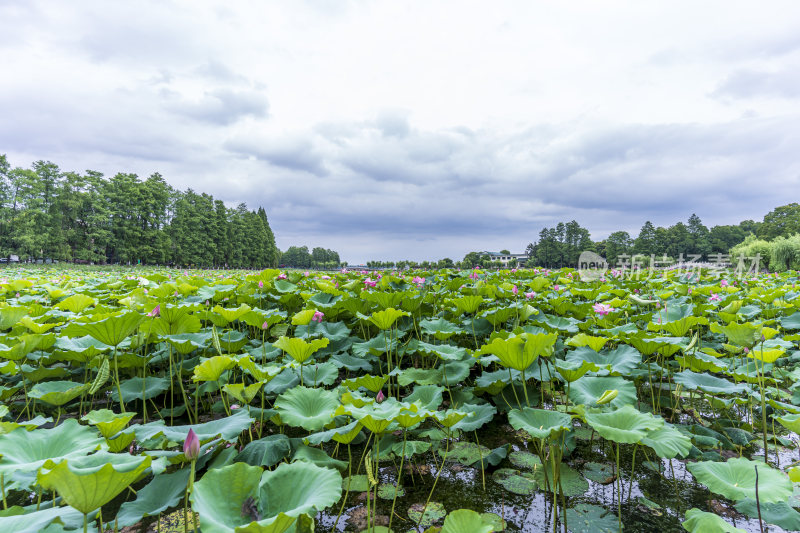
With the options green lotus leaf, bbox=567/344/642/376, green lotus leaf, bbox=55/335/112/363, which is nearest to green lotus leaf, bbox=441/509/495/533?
green lotus leaf, bbox=567/344/642/376

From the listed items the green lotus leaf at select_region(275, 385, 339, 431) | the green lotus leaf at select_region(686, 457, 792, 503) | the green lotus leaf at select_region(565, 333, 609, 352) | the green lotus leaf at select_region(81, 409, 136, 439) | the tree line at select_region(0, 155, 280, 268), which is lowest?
the green lotus leaf at select_region(686, 457, 792, 503)

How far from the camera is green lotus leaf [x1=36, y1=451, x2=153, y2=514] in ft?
2.47

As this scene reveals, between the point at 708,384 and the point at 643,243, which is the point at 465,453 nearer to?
the point at 708,384

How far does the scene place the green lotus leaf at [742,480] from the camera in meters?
1.21

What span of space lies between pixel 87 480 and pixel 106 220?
43.1 meters

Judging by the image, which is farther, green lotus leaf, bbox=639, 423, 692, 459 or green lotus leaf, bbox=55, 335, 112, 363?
green lotus leaf, bbox=55, 335, 112, 363

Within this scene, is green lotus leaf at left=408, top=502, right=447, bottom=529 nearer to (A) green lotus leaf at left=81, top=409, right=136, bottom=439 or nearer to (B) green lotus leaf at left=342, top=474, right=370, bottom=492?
(B) green lotus leaf at left=342, top=474, right=370, bottom=492

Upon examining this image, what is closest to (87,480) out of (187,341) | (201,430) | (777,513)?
(201,430)

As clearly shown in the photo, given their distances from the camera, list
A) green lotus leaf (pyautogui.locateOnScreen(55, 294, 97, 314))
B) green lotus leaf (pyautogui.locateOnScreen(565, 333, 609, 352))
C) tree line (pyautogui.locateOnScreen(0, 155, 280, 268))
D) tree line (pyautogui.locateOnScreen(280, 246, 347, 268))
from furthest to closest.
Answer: tree line (pyautogui.locateOnScreen(280, 246, 347, 268)) < tree line (pyautogui.locateOnScreen(0, 155, 280, 268)) < green lotus leaf (pyautogui.locateOnScreen(55, 294, 97, 314)) < green lotus leaf (pyautogui.locateOnScreen(565, 333, 609, 352))

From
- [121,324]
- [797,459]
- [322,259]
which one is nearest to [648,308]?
[797,459]

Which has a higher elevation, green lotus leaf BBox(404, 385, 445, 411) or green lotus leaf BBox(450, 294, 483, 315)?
green lotus leaf BBox(450, 294, 483, 315)

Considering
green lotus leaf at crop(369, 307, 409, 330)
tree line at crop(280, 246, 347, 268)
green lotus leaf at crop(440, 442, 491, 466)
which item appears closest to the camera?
green lotus leaf at crop(440, 442, 491, 466)

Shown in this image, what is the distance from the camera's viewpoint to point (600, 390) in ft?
6.05

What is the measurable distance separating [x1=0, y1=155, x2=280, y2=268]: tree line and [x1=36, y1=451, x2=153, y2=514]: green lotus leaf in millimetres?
37851
